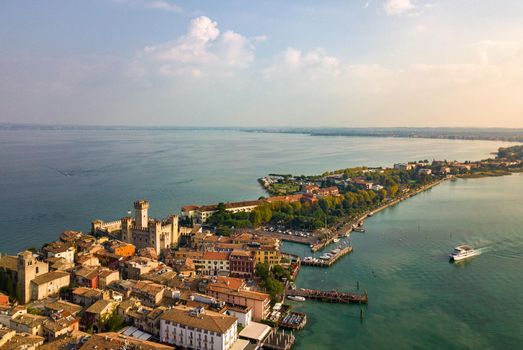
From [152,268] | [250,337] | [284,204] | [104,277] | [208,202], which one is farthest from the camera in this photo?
[208,202]

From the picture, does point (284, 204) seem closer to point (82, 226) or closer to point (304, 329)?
point (82, 226)

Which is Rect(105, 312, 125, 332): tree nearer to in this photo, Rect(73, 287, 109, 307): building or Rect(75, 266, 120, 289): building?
Rect(73, 287, 109, 307): building

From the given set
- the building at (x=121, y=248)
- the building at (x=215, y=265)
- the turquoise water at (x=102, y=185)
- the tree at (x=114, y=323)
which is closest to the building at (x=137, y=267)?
the building at (x=121, y=248)

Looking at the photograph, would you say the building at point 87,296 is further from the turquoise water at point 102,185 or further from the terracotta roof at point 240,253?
the turquoise water at point 102,185

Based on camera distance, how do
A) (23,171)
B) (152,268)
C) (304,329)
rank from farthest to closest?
1. (23,171)
2. (152,268)
3. (304,329)

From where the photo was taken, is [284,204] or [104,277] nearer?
[104,277]

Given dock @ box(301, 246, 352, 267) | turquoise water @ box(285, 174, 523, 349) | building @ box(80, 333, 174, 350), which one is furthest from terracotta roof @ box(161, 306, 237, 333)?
dock @ box(301, 246, 352, 267)

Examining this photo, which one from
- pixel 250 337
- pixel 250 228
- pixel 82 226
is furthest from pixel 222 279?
pixel 82 226
